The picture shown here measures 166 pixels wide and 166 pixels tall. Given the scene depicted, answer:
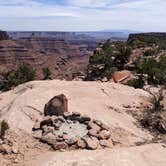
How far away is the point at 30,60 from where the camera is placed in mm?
148875

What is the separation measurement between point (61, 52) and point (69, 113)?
172 meters

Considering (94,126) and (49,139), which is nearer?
(49,139)

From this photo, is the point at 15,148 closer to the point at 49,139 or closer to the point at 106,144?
the point at 49,139

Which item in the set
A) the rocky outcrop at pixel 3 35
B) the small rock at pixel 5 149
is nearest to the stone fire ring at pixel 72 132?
the small rock at pixel 5 149

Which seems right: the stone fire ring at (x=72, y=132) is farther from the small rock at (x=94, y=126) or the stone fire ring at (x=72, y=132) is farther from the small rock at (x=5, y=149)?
the small rock at (x=5, y=149)

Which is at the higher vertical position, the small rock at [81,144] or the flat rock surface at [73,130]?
the flat rock surface at [73,130]

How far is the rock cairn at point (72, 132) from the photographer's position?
16703 millimetres

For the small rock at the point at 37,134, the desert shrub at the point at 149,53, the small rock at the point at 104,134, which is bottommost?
the desert shrub at the point at 149,53

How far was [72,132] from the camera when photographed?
697 inches

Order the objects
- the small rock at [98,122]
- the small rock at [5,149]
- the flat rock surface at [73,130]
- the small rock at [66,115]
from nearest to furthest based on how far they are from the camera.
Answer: the small rock at [5,149], the flat rock surface at [73,130], the small rock at [98,122], the small rock at [66,115]

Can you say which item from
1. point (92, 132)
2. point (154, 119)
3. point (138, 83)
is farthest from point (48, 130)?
point (138, 83)

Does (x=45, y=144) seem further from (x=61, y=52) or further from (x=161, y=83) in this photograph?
(x=61, y=52)

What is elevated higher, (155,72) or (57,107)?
(57,107)

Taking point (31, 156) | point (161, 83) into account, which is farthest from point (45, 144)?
point (161, 83)
